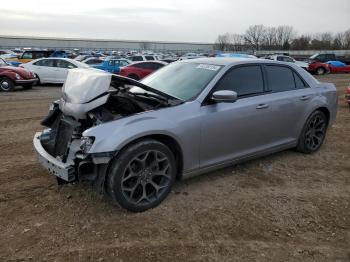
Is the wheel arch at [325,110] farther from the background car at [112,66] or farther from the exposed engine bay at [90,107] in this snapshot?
the background car at [112,66]

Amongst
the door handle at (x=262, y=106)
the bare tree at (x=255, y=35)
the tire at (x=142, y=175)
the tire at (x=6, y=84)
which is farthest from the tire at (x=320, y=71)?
the bare tree at (x=255, y=35)

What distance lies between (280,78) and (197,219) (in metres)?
2.63

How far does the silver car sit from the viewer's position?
341cm

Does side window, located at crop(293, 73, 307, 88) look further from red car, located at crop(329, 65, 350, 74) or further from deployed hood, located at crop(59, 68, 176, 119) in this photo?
red car, located at crop(329, 65, 350, 74)

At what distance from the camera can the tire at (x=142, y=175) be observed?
3404 mm

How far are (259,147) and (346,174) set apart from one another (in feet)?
4.42

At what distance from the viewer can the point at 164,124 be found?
363 centimetres

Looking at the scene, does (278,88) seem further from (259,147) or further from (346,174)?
(346,174)

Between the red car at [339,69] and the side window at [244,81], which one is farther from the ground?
the side window at [244,81]

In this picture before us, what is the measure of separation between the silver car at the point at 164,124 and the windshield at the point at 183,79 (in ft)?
0.05

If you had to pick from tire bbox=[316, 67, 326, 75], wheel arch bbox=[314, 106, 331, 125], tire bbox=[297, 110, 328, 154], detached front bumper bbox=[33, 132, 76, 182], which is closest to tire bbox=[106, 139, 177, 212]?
detached front bumper bbox=[33, 132, 76, 182]

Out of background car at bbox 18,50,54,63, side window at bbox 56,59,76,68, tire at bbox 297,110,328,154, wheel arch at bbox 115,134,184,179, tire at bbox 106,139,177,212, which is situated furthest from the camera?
background car at bbox 18,50,54,63

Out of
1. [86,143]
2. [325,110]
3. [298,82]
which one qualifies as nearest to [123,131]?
[86,143]

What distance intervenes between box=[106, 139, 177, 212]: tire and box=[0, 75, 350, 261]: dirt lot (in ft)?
0.50
